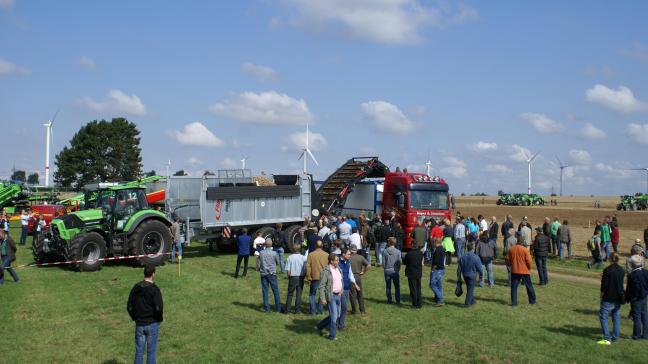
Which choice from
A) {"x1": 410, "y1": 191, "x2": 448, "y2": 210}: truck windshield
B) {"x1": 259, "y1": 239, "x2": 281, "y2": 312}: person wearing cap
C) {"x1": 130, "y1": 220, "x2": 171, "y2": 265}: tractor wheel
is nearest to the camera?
{"x1": 259, "y1": 239, "x2": 281, "y2": 312}: person wearing cap

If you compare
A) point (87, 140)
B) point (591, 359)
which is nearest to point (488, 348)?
point (591, 359)

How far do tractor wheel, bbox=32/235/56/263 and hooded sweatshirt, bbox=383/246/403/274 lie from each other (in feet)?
39.7

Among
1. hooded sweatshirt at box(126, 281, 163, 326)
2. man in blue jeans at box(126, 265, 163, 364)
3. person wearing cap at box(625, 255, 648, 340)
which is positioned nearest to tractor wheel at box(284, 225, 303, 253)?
person wearing cap at box(625, 255, 648, 340)

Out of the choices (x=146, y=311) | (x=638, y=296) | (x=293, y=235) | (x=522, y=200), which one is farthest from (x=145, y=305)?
(x=522, y=200)

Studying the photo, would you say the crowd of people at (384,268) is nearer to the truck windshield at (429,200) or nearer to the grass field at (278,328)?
the grass field at (278,328)

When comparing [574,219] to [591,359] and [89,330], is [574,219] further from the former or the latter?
[89,330]

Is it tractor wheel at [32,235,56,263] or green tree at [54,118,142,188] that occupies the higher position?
green tree at [54,118,142,188]

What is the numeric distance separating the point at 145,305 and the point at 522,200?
81.7 meters

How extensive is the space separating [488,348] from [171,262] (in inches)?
509

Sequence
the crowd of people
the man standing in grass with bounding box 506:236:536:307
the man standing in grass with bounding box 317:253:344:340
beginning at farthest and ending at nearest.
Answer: the man standing in grass with bounding box 506:236:536:307 → the crowd of people → the man standing in grass with bounding box 317:253:344:340

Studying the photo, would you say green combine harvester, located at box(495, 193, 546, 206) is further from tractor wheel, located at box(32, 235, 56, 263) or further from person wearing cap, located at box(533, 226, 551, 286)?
tractor wheel, located at box(32, 235, 56, 263)

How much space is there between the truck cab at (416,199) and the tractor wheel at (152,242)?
9.78m

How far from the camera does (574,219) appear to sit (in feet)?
166

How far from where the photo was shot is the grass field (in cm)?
1002
